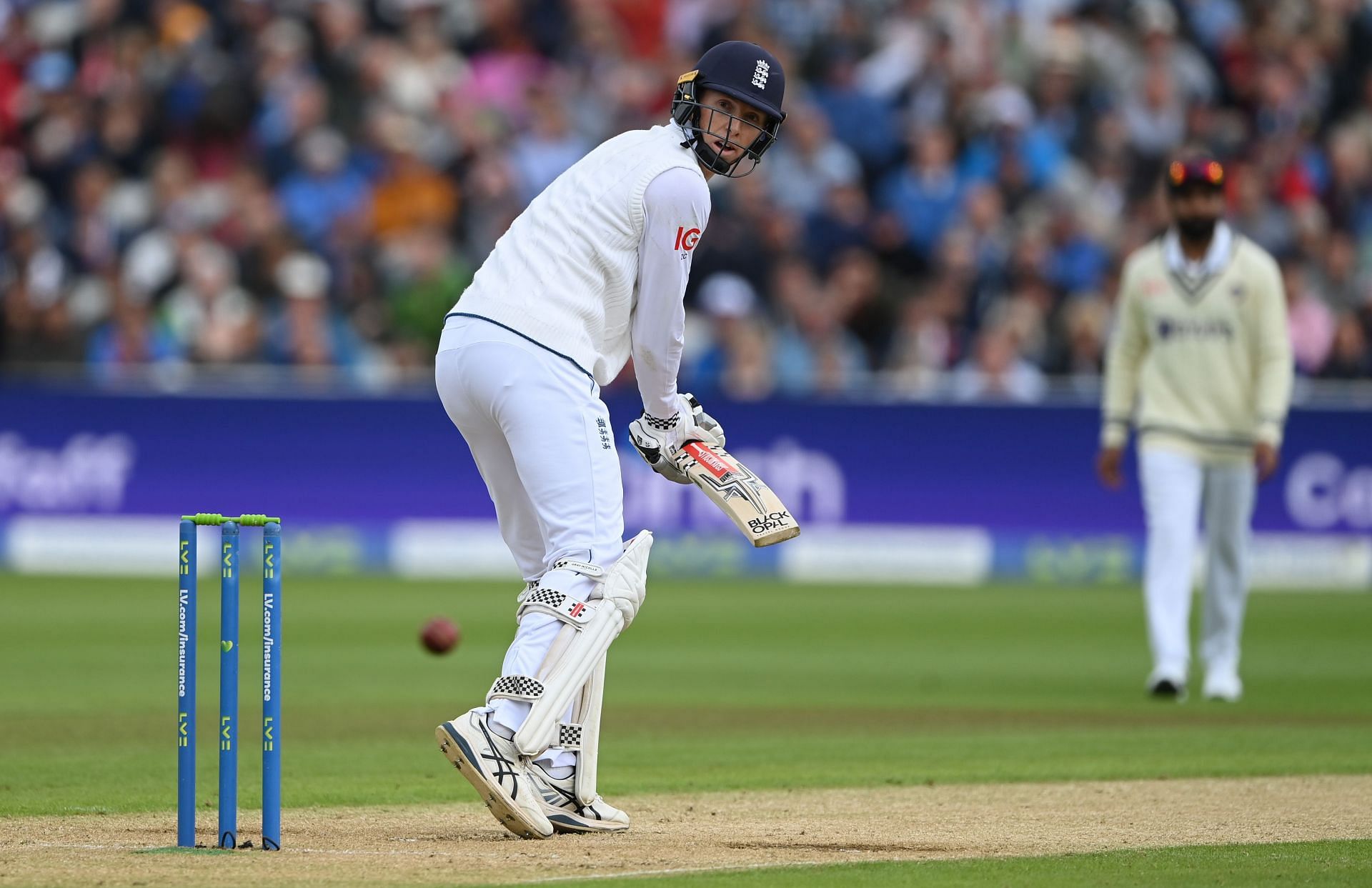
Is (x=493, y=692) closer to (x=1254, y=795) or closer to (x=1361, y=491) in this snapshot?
(x=1254, y=795)

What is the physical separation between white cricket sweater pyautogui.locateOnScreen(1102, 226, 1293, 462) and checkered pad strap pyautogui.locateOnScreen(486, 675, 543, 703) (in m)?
4.97

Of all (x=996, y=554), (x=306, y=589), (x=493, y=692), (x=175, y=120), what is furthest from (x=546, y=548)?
(x=175, y=120)

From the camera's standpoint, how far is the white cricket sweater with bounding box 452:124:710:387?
214 inches

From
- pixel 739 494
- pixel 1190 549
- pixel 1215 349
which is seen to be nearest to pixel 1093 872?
pixel 739 494

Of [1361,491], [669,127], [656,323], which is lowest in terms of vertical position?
[1361,491]

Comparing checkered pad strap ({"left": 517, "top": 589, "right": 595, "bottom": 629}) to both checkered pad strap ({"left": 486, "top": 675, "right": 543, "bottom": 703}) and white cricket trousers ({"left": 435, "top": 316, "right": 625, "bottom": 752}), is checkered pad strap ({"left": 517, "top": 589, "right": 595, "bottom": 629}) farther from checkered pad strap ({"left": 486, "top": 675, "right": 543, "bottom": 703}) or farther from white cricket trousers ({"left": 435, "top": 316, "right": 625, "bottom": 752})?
checkered pad strap ({"left": 486, "top": 675, "right": 543, "bottom": 703})

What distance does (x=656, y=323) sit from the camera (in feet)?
18.0

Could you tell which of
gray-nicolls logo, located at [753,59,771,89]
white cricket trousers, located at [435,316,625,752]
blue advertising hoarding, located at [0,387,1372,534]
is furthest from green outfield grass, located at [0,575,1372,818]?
gray-nicolls logo, located at [753,59,771,89]

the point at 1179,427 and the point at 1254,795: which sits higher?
the point at 1179,427

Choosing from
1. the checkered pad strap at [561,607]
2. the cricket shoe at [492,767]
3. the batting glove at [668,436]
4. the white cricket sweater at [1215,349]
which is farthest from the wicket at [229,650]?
the white cricket sweater at [1215,349]

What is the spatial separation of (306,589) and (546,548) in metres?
9.41

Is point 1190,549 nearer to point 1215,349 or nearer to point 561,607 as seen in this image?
point 1215,349

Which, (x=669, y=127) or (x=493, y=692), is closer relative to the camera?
(x=493, y=692)

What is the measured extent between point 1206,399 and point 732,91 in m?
4.57
